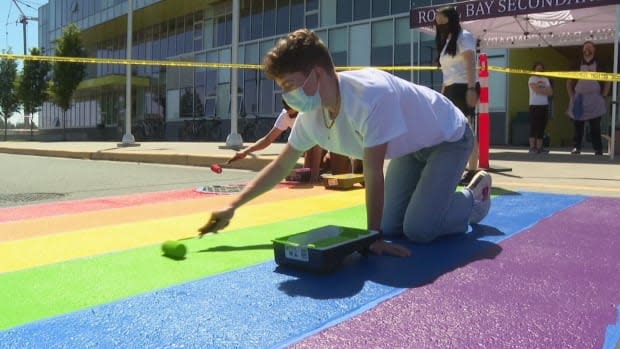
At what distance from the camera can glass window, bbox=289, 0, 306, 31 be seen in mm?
20969

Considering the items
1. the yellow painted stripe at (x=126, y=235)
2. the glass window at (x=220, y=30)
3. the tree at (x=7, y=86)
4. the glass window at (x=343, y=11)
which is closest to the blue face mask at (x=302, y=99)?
the yellow painted stripe at (x=126, y=235)

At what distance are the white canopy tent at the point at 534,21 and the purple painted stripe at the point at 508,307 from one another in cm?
720

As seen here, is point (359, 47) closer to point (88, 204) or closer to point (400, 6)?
point (400, 6)

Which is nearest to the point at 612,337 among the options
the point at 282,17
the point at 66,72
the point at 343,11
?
the point at 343,11

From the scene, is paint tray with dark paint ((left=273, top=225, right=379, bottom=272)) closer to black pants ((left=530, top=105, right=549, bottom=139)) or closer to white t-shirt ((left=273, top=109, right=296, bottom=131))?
white t-shirt ((left=273, top=109, right=296, bottom=131))

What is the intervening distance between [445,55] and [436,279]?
12.2ft

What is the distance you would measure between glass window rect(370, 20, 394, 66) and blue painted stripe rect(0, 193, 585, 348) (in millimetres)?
15426

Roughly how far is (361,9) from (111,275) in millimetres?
17414

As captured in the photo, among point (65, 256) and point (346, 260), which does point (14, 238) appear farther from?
point (346, 260)

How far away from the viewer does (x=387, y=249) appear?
2793 millimetres

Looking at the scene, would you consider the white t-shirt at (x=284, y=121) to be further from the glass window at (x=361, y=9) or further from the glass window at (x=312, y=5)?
the glass window at (x=312, y=5)

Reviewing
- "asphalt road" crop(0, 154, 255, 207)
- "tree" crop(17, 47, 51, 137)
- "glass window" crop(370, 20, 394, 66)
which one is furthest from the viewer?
"tree" crop(17, 47, 51, 137)

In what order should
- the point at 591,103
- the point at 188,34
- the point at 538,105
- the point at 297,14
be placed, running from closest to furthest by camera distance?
the point at 591,103 < the point at 538,105 < the point at 297,14 < the point at 188,34

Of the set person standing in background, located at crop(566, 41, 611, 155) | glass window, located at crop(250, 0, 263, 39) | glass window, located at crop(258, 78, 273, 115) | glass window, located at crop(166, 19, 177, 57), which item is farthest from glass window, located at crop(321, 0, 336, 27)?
glass window, located at crop(166, 19, 177, 57)
